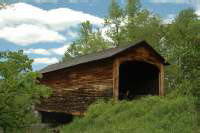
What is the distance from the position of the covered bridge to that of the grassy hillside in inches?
73.4

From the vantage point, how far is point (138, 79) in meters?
24.7

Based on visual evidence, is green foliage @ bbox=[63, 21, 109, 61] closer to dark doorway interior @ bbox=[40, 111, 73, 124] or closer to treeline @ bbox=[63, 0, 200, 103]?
treeline @ bbox=[63, 0, 200, 103]

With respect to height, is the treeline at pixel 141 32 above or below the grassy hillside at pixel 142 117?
above

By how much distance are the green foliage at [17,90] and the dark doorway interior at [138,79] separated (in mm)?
12871

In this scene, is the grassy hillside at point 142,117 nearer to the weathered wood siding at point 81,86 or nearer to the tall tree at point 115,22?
the weathered wood siding at point 81,86

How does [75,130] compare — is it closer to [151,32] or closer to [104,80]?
[104,80]

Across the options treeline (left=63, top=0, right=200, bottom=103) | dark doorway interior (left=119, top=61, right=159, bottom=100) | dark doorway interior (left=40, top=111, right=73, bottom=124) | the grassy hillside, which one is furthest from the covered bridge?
treeline (left=63, top=0, right=200, bottom=103)

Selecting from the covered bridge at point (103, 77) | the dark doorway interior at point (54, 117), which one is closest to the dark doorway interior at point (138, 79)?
the covered bridge at point (103, 77)

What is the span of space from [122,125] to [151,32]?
26.2 m

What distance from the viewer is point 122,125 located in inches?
559

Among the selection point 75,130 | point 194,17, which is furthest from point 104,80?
point 194,17

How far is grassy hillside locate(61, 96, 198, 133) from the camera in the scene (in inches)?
499

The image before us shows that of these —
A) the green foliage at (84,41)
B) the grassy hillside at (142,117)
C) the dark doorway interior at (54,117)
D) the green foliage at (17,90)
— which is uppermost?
the green foliage at (84,41)

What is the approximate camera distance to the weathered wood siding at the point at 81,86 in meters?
19.6
